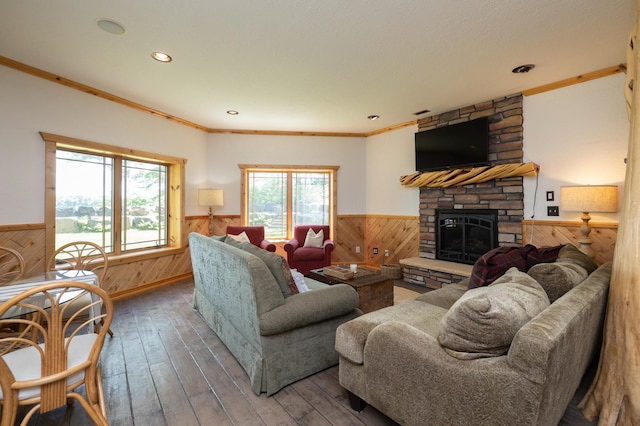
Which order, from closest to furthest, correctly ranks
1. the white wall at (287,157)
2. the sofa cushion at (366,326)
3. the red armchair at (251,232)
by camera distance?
1. the sofa cushion at (366,326)
2. the red armchair at (251,232)
3. the white wall at (287,157)

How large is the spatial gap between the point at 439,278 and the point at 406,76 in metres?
2.81

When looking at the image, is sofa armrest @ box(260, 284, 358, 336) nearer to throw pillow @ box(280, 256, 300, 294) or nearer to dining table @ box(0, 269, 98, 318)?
throw pillow @ box(280, 256, 300, 294)

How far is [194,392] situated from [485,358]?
184 centimetres

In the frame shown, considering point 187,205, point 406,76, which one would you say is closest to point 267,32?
point 406,76

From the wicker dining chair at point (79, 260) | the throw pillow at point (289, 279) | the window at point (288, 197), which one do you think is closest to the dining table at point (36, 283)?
the wicker dining chair at point (79, 260)

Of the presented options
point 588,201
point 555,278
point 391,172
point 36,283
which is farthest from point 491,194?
point 36,283

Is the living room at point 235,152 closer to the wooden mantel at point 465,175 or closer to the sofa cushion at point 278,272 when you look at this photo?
the wooden mantel at point 465,175

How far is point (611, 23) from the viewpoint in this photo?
234 cm

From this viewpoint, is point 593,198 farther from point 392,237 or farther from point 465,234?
point 392,237

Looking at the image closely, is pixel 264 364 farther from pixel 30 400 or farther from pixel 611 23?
pixel 611 23

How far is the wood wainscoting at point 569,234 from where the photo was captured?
311 cm

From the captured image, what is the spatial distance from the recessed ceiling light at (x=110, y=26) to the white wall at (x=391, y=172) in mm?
4255

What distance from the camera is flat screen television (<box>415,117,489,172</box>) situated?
407cm

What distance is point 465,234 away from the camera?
14.2 ft
